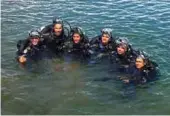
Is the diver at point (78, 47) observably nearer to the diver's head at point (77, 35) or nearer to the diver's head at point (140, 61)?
the diver's head at point (77, 35)

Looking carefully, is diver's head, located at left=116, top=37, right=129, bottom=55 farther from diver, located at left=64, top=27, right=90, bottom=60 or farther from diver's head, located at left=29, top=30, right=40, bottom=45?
diver's head, located at left=29, top=30, right=40, bottom=45

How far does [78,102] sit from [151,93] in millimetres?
2504

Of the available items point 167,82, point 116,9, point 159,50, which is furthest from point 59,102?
point 116,9

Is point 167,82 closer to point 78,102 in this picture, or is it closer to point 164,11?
point 78,102

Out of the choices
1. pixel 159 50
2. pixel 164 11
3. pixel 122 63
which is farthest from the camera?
pixel 164 11

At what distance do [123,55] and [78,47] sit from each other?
1.84 metres

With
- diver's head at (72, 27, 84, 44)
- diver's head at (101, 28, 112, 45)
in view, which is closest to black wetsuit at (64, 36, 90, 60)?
diver's head at (72, 27, 84, 44)

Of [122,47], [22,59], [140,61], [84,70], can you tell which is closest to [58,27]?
[22,59]

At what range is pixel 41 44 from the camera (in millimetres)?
14852

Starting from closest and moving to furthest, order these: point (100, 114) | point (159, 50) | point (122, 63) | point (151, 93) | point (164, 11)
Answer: point (100, 114)
point (151, 93)
point (122, 63)
point (159, 50)
point (164, 11)

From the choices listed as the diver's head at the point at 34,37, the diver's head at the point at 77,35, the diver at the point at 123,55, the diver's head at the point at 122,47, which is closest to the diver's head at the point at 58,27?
the diver's head at the point at 77,35

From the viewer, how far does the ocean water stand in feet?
40.1

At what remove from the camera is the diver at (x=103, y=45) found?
14461mm

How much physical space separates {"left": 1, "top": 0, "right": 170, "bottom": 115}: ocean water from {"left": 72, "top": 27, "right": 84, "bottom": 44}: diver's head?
0.91 metres
